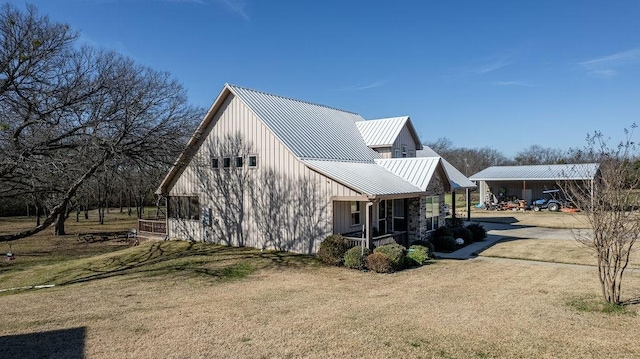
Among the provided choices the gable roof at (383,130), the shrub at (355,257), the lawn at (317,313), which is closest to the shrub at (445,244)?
the lawn at (317,313)

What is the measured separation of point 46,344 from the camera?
8648mm

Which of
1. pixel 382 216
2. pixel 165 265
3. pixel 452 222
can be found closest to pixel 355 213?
pixel 382 216

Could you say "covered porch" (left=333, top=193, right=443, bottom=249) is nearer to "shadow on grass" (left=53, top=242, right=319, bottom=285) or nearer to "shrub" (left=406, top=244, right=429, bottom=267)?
"shrub" (left=406, top=244, right=429, bottom=267)

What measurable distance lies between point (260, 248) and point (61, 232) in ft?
82.2

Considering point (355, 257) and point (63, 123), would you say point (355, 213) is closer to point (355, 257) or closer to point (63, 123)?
point (355, 257)

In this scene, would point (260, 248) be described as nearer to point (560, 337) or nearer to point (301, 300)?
point (301, 300)

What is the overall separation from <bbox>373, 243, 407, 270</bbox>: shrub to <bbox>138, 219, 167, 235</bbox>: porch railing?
14.8 meters

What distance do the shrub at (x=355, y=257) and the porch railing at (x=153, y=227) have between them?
45.0 ft

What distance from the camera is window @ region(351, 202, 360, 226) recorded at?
1930cm

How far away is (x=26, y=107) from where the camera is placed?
14094mm

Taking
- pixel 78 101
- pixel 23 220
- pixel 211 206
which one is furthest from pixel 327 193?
pixel 23 220

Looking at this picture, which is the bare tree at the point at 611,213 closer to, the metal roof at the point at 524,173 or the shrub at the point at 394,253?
the shrub at the point at 394,253

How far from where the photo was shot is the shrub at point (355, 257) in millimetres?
15961

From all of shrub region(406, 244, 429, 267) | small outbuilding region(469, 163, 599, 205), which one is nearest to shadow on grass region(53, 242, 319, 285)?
shrub region(406, 244, 429, 267)
